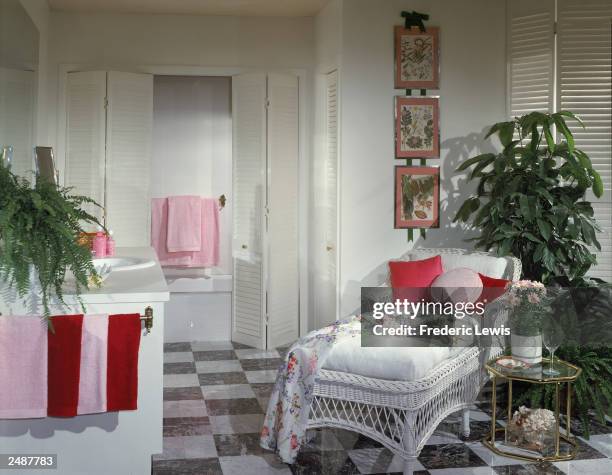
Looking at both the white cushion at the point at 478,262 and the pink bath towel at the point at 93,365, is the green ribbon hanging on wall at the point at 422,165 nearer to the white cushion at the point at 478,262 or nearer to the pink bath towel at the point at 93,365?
the white cushion at the point at 478,262

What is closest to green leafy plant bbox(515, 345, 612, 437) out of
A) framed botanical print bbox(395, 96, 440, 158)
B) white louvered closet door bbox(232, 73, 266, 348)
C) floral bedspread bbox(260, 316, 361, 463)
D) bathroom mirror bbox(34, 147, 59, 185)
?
floral bedspread bbox(260, 316, 361, 463)

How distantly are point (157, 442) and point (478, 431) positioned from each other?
163cm

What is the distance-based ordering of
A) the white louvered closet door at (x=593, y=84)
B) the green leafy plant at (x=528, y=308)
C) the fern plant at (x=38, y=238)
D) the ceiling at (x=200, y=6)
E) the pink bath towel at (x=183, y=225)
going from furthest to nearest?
the pink bath towel at (x=183, y=225) < the ceiling at (x=200, y=6) < the white louvered closet door at (x=593, y=84) < the green leafy plant at (x=528, y=308) < the fern plant at (x=38, y=238)

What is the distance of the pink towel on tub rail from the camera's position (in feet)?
18.9

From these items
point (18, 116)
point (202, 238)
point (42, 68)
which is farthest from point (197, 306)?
point (18, 116)

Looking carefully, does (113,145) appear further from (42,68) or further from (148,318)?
(148,318)

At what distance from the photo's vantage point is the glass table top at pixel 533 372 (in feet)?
10.7

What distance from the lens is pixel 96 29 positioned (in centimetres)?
551

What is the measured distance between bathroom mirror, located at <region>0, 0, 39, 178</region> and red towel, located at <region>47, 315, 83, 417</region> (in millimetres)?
835

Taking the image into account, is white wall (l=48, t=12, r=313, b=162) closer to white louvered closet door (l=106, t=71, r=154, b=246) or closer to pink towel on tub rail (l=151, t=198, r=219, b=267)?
white louvered closet door (l=106, t=71, r=154, b=246)

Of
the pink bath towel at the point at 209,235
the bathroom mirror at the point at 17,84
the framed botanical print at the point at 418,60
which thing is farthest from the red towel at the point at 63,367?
the pink bath towel at the point at 209,235

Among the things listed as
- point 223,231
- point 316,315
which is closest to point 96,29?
point 223,231

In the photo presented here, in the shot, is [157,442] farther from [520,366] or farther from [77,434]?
[520,366]

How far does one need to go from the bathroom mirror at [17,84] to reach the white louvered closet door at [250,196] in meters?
1.56
